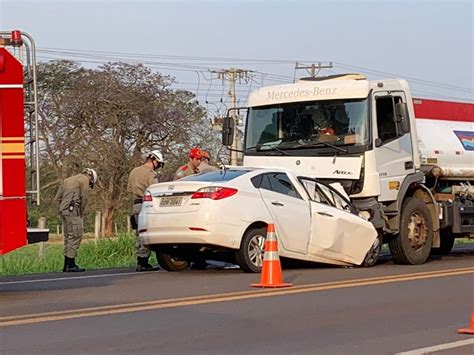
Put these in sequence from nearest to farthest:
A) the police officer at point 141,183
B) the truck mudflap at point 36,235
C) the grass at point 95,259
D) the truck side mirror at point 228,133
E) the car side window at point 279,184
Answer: the truck mudflap at point 36,235 → the car side window at point 279,184 → the police officer at point 141,183 → the truck side mirror at point 228,133 → the grass at point 95,259

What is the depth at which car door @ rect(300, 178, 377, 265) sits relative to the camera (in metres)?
14.7

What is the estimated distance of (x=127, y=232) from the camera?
67.8ft

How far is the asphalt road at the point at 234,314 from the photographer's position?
8000 millimetres

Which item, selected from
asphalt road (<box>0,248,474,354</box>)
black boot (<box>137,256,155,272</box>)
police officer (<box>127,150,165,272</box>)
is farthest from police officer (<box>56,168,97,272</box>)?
asphalt road (<box>0,248,474,354</box>)

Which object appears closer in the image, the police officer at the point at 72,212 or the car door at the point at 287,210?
the car door at the point at 287,210

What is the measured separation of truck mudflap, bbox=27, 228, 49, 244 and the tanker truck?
589 centimetres

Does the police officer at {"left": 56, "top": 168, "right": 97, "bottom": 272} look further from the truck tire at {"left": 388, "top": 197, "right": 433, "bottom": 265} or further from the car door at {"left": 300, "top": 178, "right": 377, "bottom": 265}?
the truck tire at {"left": 388, "top": 197, "right": 433, "bottom": 265}

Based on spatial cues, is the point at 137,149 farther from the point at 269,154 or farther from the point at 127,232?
the point at 269,154

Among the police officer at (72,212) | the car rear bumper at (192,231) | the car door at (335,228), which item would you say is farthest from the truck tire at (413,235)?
the police officer at (72,212)

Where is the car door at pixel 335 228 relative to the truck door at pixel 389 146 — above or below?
below

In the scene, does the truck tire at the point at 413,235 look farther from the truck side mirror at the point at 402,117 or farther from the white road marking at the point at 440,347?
the white road marking at the point at 440,347

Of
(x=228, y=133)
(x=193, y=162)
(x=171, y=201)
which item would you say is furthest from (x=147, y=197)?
(x=228, y=133)

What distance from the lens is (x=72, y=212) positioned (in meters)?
15.9

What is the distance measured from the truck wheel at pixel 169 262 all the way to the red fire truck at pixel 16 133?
4.15 metres
